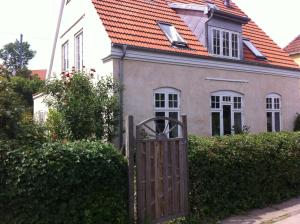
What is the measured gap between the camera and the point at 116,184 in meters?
6.05

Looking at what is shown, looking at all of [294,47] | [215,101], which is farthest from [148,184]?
[294,47]

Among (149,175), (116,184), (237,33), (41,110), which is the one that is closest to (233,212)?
(149,175)

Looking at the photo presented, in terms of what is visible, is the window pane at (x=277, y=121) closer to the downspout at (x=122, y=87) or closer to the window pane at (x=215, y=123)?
the window pane at (x=215, y=123)

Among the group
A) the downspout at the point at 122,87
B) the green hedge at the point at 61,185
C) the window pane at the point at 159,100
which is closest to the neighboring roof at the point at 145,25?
the downspout at the point at 122,87

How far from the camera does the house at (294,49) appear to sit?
26.3 metres

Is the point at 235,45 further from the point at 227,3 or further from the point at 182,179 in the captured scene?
the point at 182,179

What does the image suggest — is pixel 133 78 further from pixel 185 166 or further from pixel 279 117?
pixel 279 117

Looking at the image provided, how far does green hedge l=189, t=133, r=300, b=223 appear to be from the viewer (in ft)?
23.9

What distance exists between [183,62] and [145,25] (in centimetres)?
204

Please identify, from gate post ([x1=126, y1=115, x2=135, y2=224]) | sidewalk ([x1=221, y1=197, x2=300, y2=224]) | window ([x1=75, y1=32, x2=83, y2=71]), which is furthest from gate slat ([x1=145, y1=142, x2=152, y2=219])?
window ([x1=75, y1=32, x2=83, y2=71])

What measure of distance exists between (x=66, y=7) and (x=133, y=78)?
6.72 metres

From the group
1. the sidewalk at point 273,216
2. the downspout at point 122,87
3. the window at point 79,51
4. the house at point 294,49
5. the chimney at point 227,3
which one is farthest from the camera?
the house at point 294,49

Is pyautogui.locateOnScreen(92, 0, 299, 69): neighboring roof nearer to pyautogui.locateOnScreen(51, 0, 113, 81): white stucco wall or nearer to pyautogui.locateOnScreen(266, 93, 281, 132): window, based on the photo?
pyautogui.locateOnScreen(51, 0, 113, 81): white stucco wall

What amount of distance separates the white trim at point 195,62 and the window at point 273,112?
113cm
